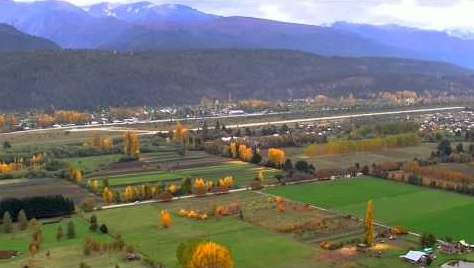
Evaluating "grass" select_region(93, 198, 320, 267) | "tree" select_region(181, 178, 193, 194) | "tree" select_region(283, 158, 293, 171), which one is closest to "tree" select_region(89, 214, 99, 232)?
"grass" select_region(93, 198, 320, 267)

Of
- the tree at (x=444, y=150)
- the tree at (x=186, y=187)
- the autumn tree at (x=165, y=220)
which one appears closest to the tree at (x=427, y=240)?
the autumn tree at (x=165, y=220)

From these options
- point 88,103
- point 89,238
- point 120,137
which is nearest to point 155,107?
point 88,103

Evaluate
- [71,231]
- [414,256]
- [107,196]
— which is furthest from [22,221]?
[414,256]

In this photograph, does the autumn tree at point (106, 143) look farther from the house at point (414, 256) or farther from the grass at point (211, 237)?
the house at point (414, 256)

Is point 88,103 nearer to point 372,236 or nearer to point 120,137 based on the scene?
point 120,137

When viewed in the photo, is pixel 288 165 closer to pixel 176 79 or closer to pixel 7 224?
pixel 7 224

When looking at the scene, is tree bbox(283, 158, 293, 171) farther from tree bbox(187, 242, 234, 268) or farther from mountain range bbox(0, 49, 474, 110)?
mountain range bbox(0, 49, 474, 110)

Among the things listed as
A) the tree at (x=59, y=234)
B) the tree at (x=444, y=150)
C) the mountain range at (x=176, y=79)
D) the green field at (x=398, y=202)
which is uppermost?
the mountain range at (x=176, y=79)

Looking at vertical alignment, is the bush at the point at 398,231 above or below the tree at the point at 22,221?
above
